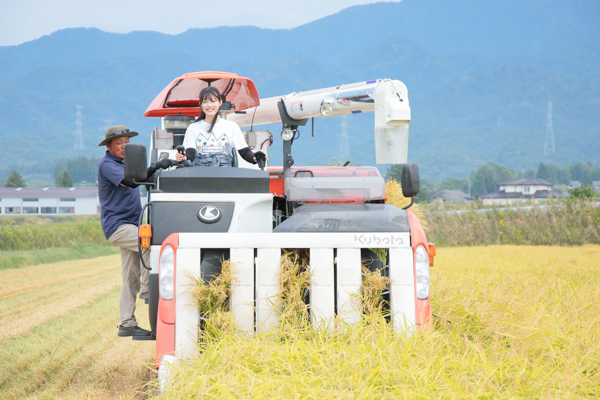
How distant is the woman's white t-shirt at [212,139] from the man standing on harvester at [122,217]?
2.40 feet

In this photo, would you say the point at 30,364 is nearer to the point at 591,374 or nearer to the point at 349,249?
the point at 349,249

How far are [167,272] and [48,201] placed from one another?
91731 mm

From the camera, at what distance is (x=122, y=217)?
5336 mm

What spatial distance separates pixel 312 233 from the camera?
Result: 148 inches

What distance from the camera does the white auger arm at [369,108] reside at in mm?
A: 7223

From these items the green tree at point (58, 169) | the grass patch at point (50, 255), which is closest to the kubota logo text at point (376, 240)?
the grass patch at point (50, 255)

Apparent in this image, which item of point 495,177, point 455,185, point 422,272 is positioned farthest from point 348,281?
point 495,177

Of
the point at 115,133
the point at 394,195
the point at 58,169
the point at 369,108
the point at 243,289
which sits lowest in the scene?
the point at 243,289

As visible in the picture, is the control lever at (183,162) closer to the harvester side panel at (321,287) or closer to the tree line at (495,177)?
the harvester side panel at (321,287)

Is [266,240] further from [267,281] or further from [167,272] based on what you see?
[167,272]

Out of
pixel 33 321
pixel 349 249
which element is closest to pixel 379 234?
pixel 349 249

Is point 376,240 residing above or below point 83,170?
below

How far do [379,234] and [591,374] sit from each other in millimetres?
1544

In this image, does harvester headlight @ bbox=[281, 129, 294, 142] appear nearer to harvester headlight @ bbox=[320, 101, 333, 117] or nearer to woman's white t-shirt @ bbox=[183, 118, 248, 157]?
harvester headlight @ bbox=[320, 101, 333, 117]
